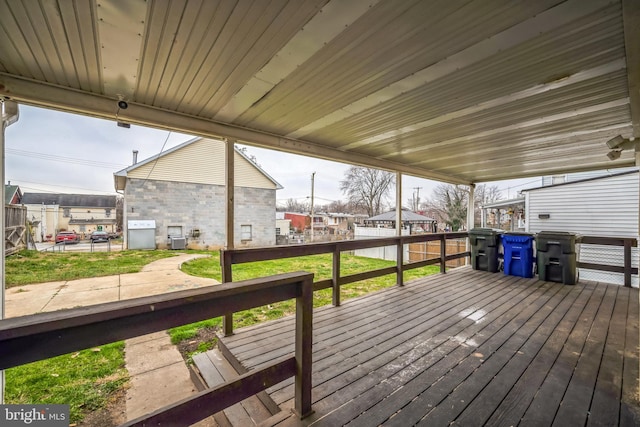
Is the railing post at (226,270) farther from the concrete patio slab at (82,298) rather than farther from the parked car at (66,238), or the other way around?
the parked car at (66,238)

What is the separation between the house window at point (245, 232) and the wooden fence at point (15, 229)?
7.98m

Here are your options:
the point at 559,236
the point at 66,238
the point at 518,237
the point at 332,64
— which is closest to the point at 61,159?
the point at 66,238

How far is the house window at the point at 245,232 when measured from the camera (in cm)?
1373

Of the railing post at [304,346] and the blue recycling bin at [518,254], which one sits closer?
the railing post at [304,346]

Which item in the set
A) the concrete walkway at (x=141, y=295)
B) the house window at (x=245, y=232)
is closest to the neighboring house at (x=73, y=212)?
the house window at (x=245, y=232)

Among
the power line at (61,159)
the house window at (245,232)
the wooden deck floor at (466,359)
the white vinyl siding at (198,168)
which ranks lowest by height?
the wooden deck floor at (466,359)

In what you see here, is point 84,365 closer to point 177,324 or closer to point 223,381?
point 223,381

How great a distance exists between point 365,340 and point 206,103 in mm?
2871

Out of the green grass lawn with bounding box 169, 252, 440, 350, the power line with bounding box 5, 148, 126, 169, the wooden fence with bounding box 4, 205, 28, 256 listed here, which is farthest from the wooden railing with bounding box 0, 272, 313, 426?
the power line with bounding box 5, 148, 126, 169

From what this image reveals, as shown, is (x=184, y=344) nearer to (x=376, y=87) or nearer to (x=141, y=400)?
(x=141, y=400)

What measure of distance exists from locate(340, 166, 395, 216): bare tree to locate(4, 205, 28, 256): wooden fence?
18.2 meters

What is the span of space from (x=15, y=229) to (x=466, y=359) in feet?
46.4

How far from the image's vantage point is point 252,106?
2650 millimetres

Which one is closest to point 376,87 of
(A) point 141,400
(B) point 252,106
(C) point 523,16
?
(C) point 523,16
